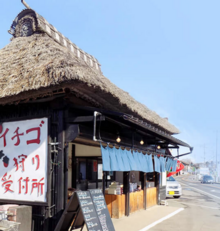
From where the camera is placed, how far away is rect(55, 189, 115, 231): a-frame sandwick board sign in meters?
5.58

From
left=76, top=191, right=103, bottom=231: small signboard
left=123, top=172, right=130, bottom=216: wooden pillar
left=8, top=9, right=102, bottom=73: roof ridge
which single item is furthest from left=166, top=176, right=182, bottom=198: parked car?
left=76, top=191, right=103, bottom=231: small signboard

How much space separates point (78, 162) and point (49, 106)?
6178 millimetres

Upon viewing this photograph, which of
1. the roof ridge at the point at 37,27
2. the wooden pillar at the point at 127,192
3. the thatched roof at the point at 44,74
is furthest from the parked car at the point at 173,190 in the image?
the roof ridge at the point at 37,27

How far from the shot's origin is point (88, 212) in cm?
565

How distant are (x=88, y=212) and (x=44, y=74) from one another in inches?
126

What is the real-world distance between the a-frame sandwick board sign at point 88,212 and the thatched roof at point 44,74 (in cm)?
237

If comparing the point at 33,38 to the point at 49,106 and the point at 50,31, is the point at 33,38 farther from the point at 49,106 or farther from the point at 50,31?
the point at 49,106

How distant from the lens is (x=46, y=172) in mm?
6285

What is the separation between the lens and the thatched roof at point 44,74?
19.1ft

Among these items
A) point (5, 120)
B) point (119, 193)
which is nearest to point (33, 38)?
point (5, 120)

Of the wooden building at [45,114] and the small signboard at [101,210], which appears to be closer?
the small signboard at [101,210]

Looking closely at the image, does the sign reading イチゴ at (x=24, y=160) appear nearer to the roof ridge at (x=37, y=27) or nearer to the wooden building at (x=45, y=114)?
the wooden building at (x=45, y=114)

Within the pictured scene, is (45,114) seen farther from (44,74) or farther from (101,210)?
(101,210)

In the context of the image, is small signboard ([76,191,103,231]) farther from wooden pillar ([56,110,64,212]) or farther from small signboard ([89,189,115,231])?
wooden pillar ([56,110,64,212])
